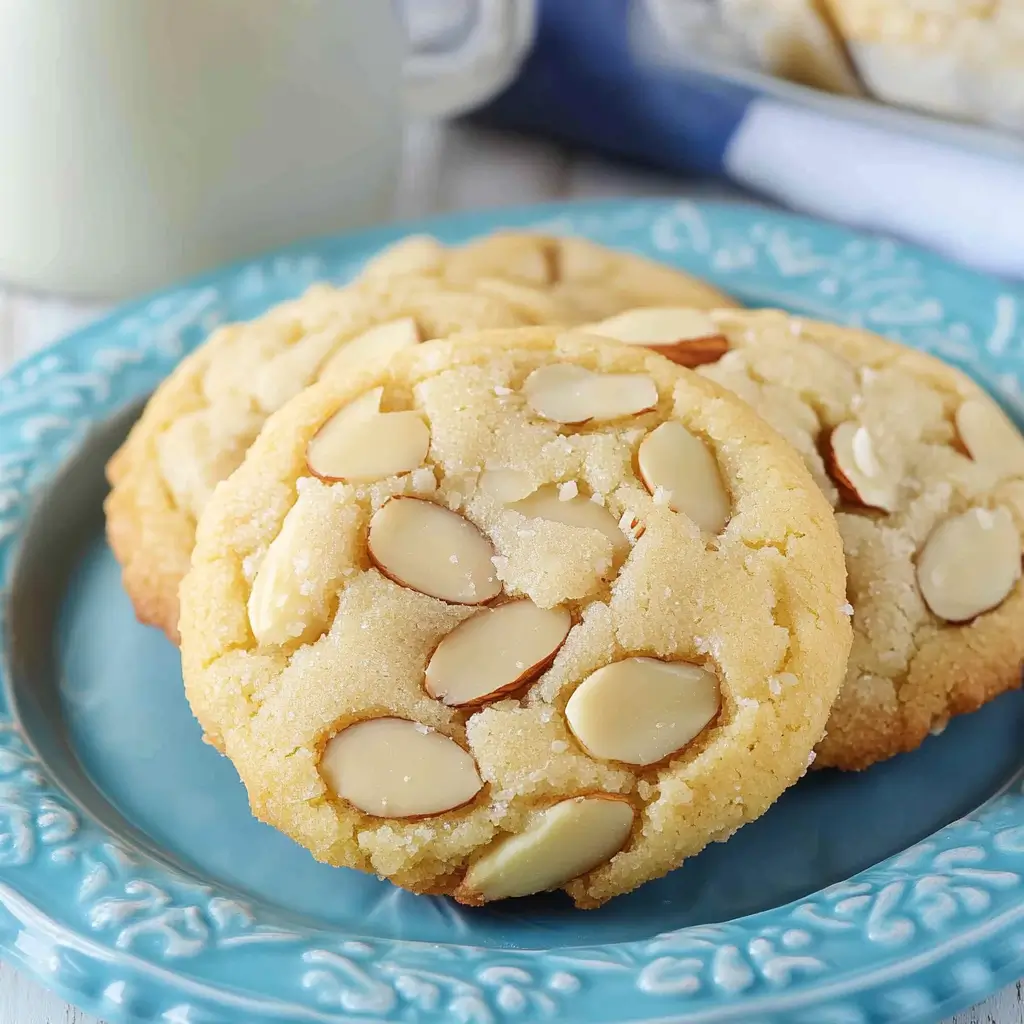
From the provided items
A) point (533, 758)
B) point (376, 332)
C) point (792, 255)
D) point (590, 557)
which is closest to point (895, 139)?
point (792, 255)

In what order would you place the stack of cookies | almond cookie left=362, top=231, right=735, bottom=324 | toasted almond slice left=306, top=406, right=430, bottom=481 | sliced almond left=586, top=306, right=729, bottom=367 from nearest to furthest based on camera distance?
the stack of cookies, toasted almond slice left=306, top=406, right=430, bottom=481, sliced almond left=586, top=306, right=729, bottom=367, almond cookie left=362, top=231, right=735, bottom=324

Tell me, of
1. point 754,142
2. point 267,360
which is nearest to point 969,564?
point 267,360

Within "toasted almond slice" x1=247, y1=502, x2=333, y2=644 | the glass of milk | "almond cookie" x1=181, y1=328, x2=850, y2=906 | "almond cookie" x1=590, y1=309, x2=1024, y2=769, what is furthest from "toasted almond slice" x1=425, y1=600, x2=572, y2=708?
the glass of milk

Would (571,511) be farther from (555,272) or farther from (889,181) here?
(889,181)

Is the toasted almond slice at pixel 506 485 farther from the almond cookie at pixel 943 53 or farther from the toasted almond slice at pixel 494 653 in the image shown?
the almond cookie at pixel 943 53

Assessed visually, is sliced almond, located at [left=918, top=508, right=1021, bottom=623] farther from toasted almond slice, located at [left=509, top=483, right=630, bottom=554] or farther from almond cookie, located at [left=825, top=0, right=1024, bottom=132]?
almond cookie, located at [left=825, top=0, right=1024, bottom=132]

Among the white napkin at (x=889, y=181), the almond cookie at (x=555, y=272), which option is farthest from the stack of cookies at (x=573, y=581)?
the white napkin at (x=889, y=181)

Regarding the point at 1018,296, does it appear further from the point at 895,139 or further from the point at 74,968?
the point at 74,968
